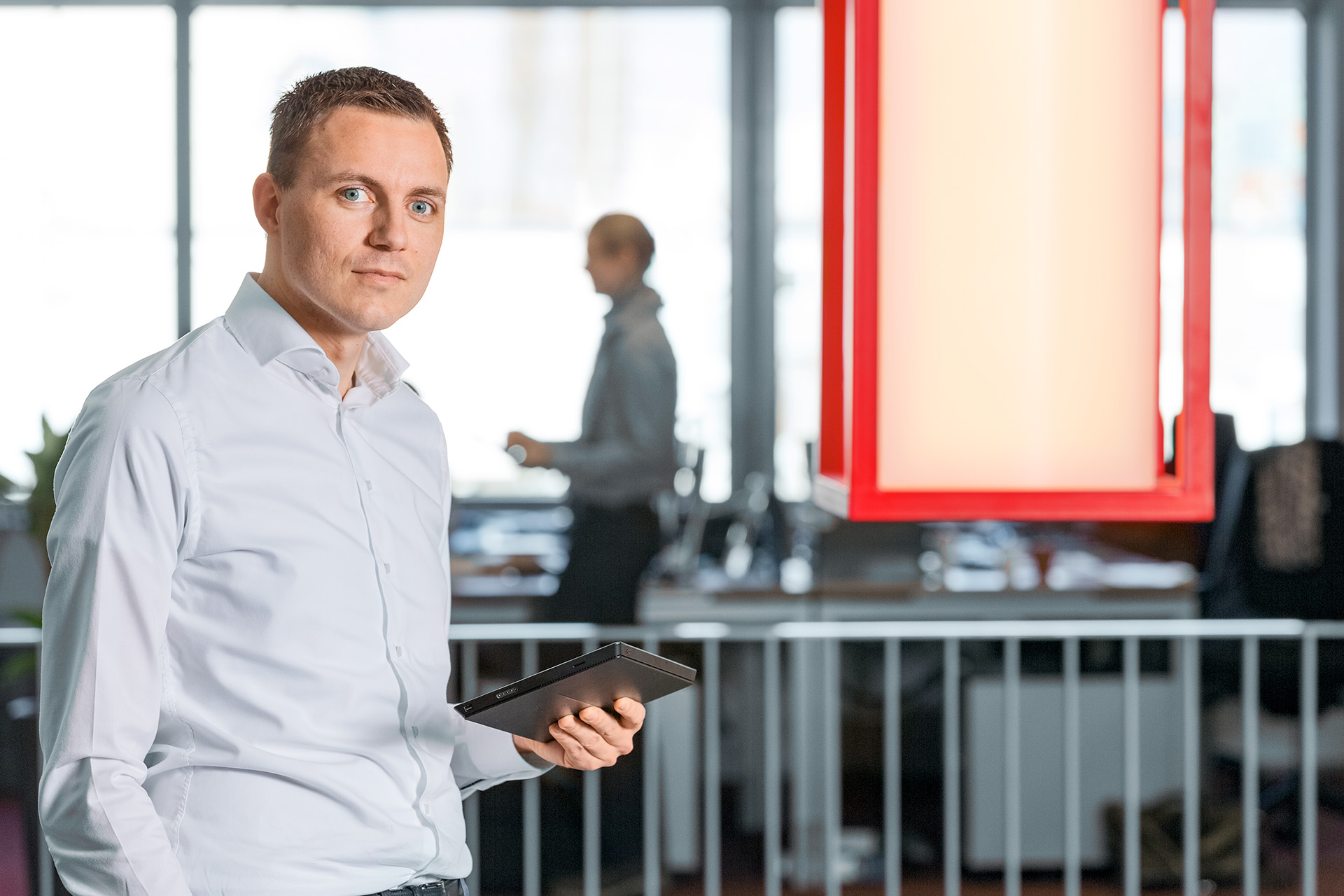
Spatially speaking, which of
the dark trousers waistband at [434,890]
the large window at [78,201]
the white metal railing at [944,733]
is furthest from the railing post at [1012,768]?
the large window at [78,201]

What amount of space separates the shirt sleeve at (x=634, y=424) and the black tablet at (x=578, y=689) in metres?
2.36

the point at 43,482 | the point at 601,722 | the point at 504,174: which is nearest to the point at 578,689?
the point at 601,722

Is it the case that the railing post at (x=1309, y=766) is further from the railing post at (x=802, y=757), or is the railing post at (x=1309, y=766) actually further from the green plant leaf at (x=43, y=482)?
the green plant leaf at (x=43, y=482)

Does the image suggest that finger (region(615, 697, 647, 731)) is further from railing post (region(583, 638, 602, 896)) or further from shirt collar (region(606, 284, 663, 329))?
shirt collar (region(606, 284, 663, 329))

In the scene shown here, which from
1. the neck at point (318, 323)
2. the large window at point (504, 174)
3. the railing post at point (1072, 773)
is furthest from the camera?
the large window at point (504, 174)

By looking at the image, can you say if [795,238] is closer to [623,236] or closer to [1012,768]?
[623,236]

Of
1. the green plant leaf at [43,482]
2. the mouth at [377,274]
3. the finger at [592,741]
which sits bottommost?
the finger at [592,741]

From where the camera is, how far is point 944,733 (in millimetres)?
3734

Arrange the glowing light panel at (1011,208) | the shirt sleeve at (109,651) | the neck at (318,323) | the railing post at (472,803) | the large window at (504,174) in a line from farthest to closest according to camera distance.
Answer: the large window at (504,174) → the railing post at (472,803) → the neck at (318,323) → the glowing light panel at (1011,208) → the shirt sleeve at (109,651)

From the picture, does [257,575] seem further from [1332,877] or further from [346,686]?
[1332,877]

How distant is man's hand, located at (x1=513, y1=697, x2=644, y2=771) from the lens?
131 cm

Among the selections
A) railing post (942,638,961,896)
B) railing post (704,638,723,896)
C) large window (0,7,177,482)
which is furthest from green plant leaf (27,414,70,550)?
railing post (942,638,961,896)

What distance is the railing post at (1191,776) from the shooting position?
3314 millimetres

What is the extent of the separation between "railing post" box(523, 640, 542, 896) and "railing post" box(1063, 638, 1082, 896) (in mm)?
1370
